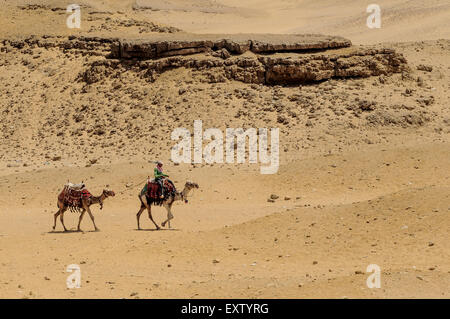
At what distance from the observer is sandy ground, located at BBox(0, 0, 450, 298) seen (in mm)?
12766

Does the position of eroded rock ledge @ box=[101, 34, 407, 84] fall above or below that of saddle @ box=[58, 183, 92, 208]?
above

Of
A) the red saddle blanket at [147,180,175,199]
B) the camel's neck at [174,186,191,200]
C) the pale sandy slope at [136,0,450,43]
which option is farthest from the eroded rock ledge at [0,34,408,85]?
the pale sandy slope at [136,0,450,43]

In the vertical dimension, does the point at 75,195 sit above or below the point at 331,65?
below

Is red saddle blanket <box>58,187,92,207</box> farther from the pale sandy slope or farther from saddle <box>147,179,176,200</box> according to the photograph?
the pale sandy slope

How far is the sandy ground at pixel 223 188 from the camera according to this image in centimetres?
1277

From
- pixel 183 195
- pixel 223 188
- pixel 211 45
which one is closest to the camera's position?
pixel 183 195

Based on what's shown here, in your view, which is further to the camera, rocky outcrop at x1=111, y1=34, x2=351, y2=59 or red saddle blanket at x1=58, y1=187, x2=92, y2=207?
rocky outcrop at x1=111, y1=34, x2=351, y2=59

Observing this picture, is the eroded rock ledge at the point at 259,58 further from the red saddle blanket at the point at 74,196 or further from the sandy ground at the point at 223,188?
the red saddle blanket at the point at 74,196

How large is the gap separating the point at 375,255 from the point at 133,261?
14.9 ft

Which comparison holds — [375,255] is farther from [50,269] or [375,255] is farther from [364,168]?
[364,168]

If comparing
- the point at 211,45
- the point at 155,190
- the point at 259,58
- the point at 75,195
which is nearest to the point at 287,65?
the point at 259,58

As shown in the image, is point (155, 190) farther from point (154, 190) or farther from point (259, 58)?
point (259, 58)

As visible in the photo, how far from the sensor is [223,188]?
23078 millimetres

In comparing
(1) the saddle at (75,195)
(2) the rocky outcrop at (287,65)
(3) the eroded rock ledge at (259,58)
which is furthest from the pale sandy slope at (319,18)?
(1) the saddle at (75,195)
